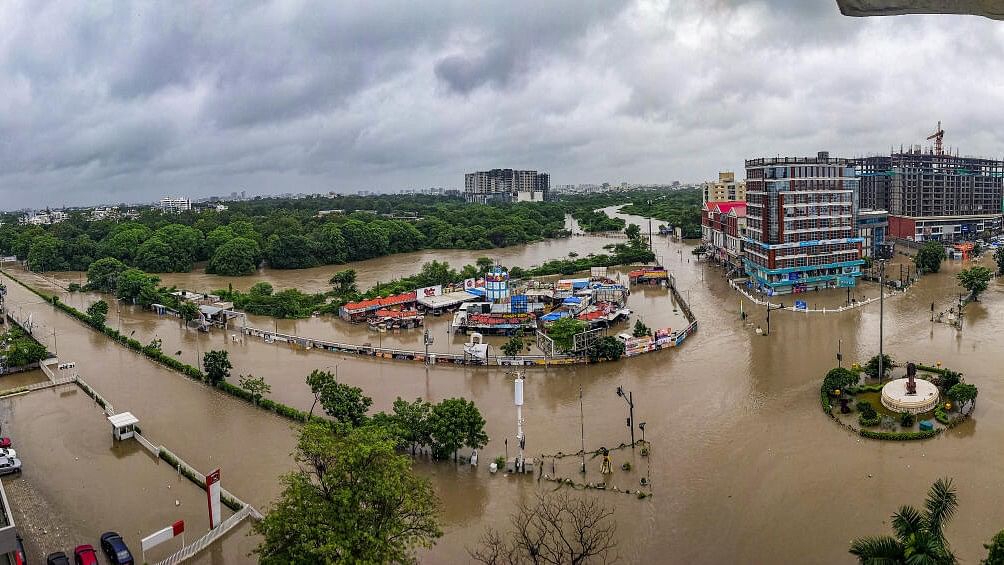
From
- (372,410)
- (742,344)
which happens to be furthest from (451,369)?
(742,344)

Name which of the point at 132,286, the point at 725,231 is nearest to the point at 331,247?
the point at 132,286

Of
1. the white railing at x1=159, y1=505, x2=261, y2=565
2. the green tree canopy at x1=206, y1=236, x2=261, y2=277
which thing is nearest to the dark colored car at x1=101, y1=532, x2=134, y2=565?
the white railing at x1=159, y1=505, x2=261, y2=565

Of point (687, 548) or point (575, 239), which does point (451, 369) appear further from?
point (575, 239)

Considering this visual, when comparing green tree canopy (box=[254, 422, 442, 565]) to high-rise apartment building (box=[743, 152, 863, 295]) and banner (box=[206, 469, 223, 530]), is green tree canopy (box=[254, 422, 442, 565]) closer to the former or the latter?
banner (box=[206, 469, 223, 530])

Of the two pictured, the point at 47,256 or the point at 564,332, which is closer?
the point at 564,332

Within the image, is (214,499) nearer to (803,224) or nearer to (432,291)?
(432,291)

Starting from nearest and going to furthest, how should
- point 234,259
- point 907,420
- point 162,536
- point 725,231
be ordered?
point 162,536
point 907,420
point 725,231
point 234,259
